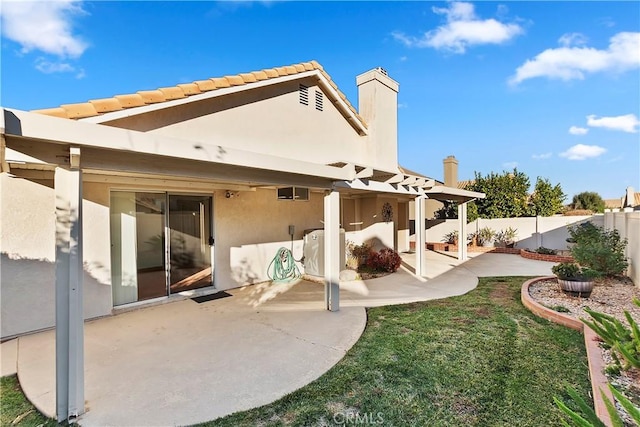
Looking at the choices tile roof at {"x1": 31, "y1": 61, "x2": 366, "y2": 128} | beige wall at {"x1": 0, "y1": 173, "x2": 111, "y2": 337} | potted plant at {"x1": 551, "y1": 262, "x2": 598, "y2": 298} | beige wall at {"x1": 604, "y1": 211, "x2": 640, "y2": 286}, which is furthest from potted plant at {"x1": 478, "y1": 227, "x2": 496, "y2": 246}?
beige wall at {"x1": 0, "y1": 173, "x2": 111, "y2": 337}

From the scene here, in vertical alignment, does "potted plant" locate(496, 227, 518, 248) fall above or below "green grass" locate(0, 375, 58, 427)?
above

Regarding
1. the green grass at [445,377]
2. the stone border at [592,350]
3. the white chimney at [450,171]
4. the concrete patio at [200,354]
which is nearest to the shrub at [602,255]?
the stone border at [592,350]

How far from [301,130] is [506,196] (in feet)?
48.0

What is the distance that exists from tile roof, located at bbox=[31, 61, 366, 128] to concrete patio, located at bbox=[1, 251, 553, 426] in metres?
3.57

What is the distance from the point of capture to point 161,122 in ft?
20.4

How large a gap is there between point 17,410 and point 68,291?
5.40 ft

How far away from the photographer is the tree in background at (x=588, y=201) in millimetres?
29984

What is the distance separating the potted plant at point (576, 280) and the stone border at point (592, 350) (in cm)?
83

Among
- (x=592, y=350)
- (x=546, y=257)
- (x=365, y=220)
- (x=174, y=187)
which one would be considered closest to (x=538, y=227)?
(x=546, y=257)

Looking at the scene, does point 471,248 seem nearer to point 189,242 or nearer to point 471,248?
point 471,248

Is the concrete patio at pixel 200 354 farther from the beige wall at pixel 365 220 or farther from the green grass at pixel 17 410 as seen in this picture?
the beige wall at pixel 365 220

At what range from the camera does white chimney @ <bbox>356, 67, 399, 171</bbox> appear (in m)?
11.4
